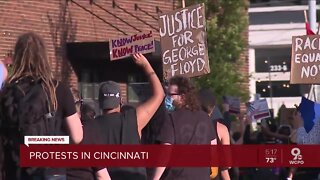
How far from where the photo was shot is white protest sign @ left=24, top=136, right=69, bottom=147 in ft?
19.6

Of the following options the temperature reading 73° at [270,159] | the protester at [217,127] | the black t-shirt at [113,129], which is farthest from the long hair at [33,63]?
the temperature reading 73° at [270,159]

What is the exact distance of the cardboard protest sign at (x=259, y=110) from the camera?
16766 mm

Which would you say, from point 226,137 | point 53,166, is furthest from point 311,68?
point 53,166

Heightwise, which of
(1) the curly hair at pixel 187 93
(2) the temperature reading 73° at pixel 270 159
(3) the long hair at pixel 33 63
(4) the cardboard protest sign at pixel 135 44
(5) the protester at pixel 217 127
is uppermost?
(4) the cardboard protest sign at pixel 135 44

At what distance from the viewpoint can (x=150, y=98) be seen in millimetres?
7199

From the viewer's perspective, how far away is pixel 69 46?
1966 cm

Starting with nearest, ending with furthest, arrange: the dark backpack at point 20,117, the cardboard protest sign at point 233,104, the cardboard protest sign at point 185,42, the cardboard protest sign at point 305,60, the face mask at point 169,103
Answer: the dark backpack at point 20,117, the face mask at point 169,103, the cardboard protest sign at point 185,42, the cardboard protest sign at point 305,60, the cardboard protest sign at point 233,104

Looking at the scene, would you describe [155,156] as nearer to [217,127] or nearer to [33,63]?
[217,127]

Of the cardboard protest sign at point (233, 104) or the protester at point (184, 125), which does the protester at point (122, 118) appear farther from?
the cardboard protest sign at point (233, 104)

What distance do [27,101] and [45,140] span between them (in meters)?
0.32

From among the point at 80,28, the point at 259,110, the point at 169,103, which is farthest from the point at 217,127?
the point at 80,28

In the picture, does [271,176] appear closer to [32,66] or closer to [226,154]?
[226,154]

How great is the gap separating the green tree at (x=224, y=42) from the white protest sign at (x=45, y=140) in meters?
14.9

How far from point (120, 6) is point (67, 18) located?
Answer: 78.0 inches
